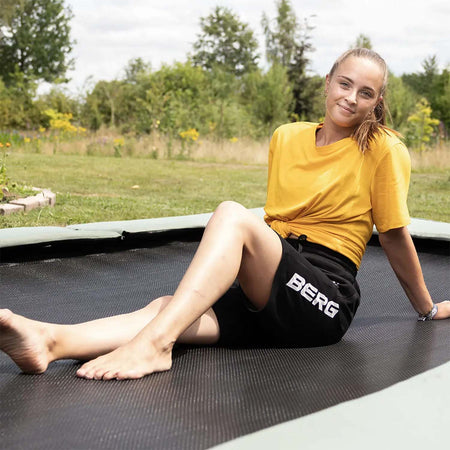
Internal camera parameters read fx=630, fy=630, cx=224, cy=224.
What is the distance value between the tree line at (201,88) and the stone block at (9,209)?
173cm

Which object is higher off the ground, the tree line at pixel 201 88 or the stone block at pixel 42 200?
the tree line at pixel 201 88

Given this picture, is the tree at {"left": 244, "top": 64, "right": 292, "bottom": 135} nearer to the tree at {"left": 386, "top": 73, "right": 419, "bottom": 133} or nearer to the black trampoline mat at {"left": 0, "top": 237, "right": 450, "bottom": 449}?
the tree at {"left": 386, "top": 73, "right": 419, "bottom": 133}

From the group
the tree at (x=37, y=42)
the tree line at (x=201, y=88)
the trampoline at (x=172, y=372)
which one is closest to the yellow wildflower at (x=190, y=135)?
the tree line at (x=201, y=88)

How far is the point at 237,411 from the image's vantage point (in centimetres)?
101

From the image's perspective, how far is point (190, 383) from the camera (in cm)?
115

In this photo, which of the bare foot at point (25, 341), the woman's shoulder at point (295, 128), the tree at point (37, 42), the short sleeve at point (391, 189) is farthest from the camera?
the tree at point (37, 42)

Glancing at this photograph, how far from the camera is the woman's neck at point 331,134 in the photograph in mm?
1510

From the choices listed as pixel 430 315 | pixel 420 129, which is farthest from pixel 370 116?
pixel 420 129

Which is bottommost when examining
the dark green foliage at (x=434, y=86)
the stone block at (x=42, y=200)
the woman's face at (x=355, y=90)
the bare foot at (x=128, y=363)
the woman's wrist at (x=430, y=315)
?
the stone block at (x=42, y=200)

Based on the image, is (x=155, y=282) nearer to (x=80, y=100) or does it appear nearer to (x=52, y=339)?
(x=52, y=339)

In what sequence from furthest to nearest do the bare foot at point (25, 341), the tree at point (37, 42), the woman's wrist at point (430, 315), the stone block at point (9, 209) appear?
1. the tree at point (37, 42)
2. the stone block at point (9, 209)
3. the woman's wrist at point (430, 315)
4. the bare foot at point (25, 341)

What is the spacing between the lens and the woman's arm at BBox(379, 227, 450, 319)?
1.48 meters

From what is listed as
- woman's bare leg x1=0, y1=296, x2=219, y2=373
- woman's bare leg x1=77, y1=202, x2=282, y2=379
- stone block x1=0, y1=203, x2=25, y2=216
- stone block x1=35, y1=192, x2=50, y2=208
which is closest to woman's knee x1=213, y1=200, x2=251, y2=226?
woman's bare leg x1=77, y1=202, x2=282, y2=379

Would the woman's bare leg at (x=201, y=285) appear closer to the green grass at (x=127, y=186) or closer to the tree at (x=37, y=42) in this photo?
the green grass at (x=127, y=186)
